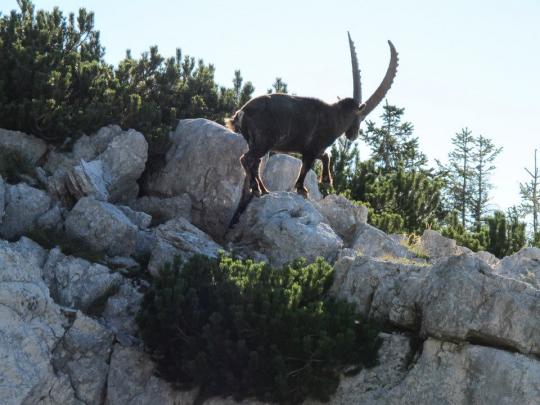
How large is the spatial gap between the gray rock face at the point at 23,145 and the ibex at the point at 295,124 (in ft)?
11.2

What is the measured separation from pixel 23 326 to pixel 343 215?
24.3 feet

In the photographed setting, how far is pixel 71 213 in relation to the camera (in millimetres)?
12039

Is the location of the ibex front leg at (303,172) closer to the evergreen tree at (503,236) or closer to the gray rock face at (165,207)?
the gray rock face at (165,207)

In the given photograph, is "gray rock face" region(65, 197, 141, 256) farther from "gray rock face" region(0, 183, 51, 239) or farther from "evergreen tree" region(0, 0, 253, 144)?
"evergreen tree" region(0, 0, 253, 144)

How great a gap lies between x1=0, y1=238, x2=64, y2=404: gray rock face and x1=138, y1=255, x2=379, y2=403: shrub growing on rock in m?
1.12

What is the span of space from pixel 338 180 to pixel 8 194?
10508 mm

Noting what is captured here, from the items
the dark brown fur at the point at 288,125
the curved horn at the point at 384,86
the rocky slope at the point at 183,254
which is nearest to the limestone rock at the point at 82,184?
the rocky slope at the point at 183,254

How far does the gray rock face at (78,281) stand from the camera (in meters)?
10.5

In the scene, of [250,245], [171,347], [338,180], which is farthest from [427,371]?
[338,180]

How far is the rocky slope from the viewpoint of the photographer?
344 inches

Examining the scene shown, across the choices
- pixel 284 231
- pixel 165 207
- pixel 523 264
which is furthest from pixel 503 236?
pixel 165 207

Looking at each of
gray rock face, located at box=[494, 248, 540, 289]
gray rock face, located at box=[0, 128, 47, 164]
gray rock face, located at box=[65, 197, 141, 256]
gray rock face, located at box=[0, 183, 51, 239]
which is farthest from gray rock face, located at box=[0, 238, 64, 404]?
gray rock face, located at box=[494, 248, 540, 289]

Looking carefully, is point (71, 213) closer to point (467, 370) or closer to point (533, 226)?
point (467, 370)

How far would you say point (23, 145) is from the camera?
13.9m
